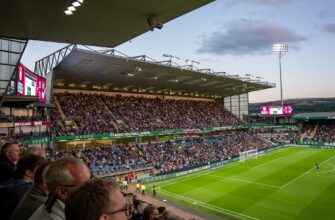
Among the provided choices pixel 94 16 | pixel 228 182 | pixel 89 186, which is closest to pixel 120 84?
pixel 228 182

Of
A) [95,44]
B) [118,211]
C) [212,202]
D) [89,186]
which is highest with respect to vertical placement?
[95,44]

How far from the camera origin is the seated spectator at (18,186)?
3665 mm

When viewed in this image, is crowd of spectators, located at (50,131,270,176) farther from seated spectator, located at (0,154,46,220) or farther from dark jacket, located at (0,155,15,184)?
seated spectator, located at (0,154,46,220)

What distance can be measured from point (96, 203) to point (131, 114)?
47757mm

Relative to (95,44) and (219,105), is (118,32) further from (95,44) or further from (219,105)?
(219,105)

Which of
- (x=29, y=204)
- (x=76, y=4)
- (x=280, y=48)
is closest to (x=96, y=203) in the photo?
(x=29, y=204)

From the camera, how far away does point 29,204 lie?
10.3 feet

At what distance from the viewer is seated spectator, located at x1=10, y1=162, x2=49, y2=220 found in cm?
308

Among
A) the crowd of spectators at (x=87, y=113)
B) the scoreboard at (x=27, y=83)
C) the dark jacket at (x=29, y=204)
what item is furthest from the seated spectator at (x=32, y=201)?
the crowd of spectators at (x=87, y=113)

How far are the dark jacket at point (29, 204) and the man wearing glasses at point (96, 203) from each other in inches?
52.8

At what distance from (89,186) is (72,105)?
43291 mm

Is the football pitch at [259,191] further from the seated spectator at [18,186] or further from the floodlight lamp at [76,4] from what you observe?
the seated spectator at [18,186]

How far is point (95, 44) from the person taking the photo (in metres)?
12.9

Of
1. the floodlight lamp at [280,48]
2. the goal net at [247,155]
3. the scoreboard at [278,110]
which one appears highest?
the floodlight lamp at [280,48]
